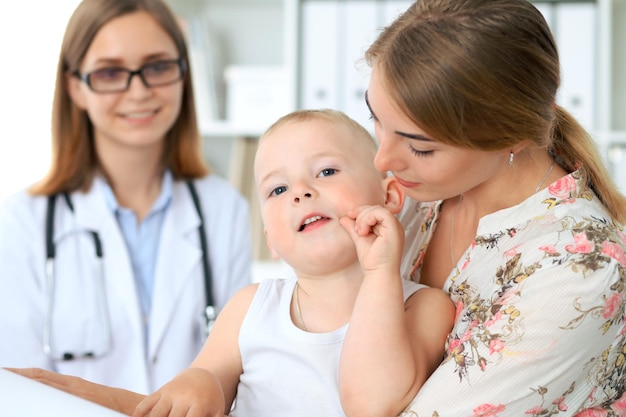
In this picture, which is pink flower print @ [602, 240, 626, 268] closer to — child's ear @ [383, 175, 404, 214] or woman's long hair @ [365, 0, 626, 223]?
woman's long hair @ [365, 0, 626, 223]

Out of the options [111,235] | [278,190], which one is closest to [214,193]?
[111,235]

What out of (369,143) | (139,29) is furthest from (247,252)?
(369,143)

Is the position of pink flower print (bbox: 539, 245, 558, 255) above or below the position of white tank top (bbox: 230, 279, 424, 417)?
above

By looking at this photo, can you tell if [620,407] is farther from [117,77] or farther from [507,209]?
[117,77]

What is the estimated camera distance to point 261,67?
9.26 ft

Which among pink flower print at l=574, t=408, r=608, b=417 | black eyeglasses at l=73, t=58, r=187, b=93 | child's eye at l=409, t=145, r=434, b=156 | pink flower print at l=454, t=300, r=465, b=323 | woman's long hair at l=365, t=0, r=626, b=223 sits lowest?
pink flower print at l=574, t=408, r=608, b=417

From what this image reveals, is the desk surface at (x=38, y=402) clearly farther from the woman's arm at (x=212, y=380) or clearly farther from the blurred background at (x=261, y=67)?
the blurred background at (x=261, y=67)

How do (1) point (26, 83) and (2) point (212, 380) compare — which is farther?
(1) point (26, 83)

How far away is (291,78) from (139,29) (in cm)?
71

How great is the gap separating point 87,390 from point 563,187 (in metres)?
0.65

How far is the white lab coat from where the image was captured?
183 centimetres

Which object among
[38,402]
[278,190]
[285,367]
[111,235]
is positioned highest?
[278,190]

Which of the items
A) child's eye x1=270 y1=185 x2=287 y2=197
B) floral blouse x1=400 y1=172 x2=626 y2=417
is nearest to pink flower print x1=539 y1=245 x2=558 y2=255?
floral blouse x1=400 y1=172 x2=626 y2=417

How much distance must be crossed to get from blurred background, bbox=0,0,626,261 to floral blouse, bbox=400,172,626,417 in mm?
1189
